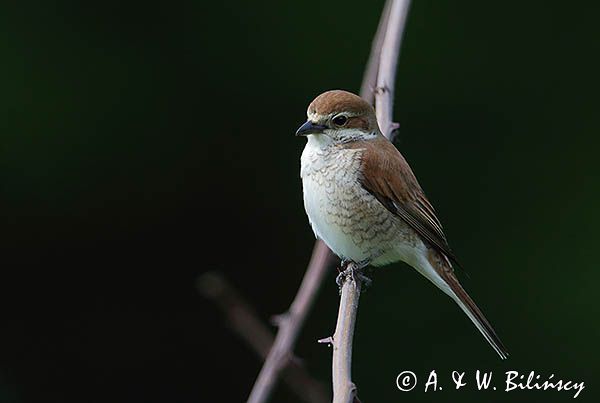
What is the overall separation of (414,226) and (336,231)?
0.83 feet

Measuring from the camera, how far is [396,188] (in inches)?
116

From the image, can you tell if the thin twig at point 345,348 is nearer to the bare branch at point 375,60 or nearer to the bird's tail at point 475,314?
the bare branch at point 375,60

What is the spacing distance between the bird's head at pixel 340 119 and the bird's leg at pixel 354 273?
13.2 inches

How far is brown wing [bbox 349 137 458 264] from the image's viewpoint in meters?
2.90

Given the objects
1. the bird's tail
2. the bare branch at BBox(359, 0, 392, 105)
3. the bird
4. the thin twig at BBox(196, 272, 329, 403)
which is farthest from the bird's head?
the thin twig at BBox(196, 272, 329, 403)

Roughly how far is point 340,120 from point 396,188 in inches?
9.5

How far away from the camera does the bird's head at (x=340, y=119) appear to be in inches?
112

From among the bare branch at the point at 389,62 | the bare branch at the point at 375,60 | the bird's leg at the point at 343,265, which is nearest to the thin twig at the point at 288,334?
the bare branch at the point at 389,62

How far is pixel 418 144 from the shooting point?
6168mm

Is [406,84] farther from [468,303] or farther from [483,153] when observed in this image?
[468,303]

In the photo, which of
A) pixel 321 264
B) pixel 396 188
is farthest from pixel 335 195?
pixel 321 264

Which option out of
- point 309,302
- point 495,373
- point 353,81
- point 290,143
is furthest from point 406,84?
point 309,302

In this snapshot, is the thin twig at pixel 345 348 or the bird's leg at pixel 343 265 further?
the bird's leg at pixel 343 265

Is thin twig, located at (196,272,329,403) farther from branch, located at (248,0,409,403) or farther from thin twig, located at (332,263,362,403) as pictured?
thin twig, located at (332,263,362,403)
